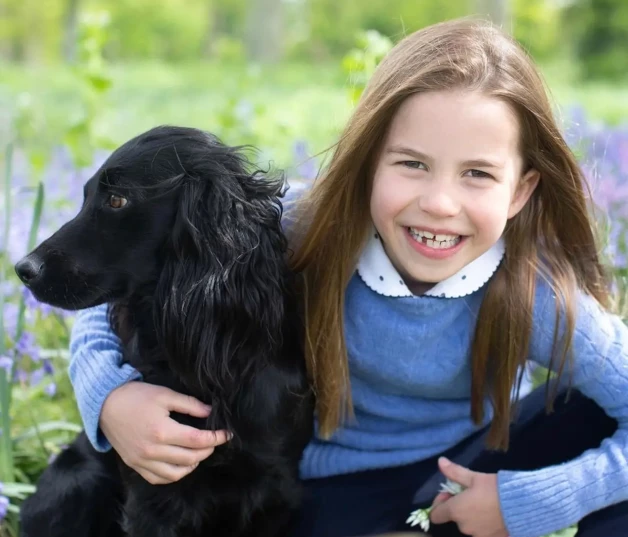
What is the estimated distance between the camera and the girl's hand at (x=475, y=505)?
2008 millimetres

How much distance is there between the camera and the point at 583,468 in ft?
6.38

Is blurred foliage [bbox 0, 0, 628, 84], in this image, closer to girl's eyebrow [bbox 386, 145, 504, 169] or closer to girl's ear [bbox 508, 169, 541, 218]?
girl's ear [bbox 508, 169, 541, 218]

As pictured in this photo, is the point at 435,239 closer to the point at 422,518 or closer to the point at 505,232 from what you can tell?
the point at 505,232

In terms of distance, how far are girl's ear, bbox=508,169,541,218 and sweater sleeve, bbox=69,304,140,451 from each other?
96 cm

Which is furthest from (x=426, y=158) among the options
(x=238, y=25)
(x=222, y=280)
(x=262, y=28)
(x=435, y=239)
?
(x=238, y=25)

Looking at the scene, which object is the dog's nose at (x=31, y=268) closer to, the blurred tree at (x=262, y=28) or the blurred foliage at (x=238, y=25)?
the blurred tree at (x=262, y=28)

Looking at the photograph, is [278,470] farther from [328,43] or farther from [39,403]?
[328,43]

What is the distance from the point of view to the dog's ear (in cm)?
169

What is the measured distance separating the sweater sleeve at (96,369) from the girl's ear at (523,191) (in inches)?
38.0

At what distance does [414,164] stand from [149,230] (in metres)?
0.60

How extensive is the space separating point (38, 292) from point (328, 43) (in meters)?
36.0

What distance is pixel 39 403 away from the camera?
2816 mm

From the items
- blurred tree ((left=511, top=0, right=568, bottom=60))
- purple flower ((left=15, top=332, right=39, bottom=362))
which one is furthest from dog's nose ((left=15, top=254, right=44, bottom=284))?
blurred tree ((left=511, top=0, right=568, bottom=60))

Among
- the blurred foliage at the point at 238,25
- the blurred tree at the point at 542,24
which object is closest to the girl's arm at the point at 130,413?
the blurred foliage at the point at 238,25
